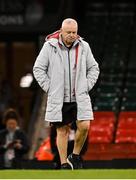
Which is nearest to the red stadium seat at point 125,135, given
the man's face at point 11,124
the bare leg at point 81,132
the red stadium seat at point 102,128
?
the red stadium seat at point 102,128

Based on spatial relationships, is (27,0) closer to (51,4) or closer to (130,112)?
(51,4)

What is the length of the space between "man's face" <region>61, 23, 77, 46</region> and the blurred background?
639 centimetres

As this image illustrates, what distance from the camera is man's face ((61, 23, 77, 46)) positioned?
11.3 metres

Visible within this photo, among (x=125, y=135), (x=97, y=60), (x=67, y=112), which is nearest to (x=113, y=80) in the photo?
(x=97, y=60)

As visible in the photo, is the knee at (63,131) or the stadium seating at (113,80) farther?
the stadium seating at (113,80)

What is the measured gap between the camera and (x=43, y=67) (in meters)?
11.5

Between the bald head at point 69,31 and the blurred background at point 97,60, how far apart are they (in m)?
6.38

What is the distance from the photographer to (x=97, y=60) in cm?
2309

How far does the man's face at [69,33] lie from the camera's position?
11.3 m

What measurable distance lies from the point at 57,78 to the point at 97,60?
11.7 metres

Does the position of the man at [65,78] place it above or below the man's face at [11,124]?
above

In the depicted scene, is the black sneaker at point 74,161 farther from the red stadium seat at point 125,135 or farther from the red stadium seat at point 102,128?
the red stadium seat at point 102,128

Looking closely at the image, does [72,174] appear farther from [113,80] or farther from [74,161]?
[113,80]

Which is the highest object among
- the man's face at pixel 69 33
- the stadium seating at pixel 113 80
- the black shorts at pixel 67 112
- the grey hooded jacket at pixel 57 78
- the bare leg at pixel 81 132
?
the man's face at pixel 69 33
